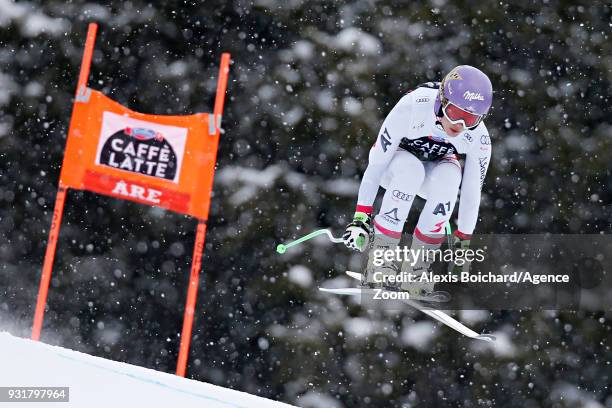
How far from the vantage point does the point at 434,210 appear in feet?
15.6

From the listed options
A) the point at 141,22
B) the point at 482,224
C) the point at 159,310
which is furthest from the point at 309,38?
the point at 159,310

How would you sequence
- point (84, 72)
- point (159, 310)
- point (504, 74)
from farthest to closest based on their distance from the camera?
1. point (159, 310)
2. point (504, 74)
3. point (84, 72)

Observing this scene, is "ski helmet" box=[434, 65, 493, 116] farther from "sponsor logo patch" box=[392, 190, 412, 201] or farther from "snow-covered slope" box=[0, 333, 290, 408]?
"snow-covered slope" box=[0, 333, 290, 408]

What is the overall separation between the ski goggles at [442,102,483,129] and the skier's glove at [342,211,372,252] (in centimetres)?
77

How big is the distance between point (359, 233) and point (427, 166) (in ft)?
1.72

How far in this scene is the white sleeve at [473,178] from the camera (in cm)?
464

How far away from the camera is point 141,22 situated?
10.8 meters

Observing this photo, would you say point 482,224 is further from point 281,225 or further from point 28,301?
point 28,301

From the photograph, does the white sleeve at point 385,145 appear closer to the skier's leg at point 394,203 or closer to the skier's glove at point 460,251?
the skier's leg at point 394,203

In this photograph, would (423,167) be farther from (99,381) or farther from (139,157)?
(139,157)

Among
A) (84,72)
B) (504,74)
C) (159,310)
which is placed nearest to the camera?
(84,72)

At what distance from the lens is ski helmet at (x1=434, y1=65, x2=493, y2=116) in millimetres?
4266

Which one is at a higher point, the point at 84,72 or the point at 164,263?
the point at 84,72

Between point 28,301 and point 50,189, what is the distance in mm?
1434
